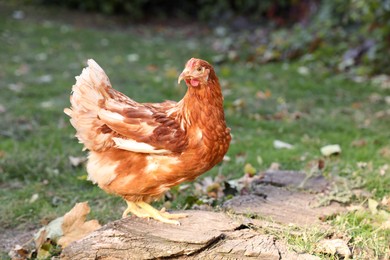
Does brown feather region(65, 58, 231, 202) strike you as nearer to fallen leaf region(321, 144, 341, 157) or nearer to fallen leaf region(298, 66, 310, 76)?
fallen leaf region(321, 144, 341, 157)

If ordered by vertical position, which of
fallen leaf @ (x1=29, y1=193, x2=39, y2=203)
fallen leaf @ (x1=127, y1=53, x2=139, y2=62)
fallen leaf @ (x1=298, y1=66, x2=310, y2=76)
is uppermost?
fallen leaf @ (x1=29, y1=193, x2=39, y2=203)

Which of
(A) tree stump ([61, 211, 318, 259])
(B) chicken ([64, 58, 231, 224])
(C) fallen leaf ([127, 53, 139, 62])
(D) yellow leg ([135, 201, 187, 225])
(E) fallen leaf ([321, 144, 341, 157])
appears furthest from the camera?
(C) fallen leaf ([127, 53, 139, 62])

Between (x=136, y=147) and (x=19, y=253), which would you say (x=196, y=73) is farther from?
(x=19, y=253)

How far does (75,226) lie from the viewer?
3.71m

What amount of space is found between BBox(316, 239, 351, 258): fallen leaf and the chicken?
71cm

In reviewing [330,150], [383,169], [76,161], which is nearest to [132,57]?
[76,161]

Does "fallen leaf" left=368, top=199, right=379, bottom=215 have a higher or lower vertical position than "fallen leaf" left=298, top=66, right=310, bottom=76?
higher

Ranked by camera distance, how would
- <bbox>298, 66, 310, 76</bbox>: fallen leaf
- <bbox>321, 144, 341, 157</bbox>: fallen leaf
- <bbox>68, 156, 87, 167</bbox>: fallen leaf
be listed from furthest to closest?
<bbox>298, 66, 310, 76</bbox>: fallen leaf → <bbox>321, 144, 341, 157</bbox>: fallen leaf → <bbox>68, 156, 87, 167</bbox>: fallen leaf

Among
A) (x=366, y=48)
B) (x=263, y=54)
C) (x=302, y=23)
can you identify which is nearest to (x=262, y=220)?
(x=366, y=48)

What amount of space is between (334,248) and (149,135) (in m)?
1.14

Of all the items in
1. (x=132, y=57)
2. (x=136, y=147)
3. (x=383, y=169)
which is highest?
(x=136, y=147)

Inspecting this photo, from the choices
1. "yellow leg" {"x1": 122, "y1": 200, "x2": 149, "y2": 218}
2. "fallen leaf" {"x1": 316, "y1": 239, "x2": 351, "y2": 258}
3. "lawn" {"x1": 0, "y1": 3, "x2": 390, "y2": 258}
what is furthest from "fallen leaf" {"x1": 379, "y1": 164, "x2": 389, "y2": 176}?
"yellow leg" {"x1": 122, "y1": 200, "x2": 149, "y2": 218}

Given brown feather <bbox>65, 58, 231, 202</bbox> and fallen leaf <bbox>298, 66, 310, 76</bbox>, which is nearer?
brown feather <bbox>65, 58, 231, 202</bbox>

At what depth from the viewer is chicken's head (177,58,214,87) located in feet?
10.2
